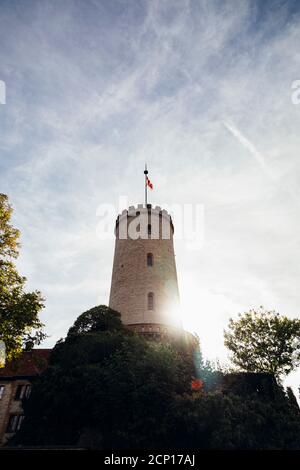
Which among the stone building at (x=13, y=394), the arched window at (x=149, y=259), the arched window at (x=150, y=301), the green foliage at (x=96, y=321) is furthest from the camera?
the arched window at (x=149, y=259)

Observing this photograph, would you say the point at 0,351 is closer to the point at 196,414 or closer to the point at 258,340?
the point at 196,414

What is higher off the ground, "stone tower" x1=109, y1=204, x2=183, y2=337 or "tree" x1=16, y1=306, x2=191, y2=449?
"stone tower" x1=109, y1=204, x2=183, y2=337

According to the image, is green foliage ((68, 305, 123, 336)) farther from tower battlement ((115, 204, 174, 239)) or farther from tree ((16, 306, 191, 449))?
tower battlement ((115, 204, 174, 239))

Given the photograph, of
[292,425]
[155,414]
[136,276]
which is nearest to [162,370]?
[155,414]

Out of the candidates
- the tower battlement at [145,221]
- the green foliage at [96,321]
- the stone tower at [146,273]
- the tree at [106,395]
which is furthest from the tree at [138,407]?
the tower battlement at [145,221]

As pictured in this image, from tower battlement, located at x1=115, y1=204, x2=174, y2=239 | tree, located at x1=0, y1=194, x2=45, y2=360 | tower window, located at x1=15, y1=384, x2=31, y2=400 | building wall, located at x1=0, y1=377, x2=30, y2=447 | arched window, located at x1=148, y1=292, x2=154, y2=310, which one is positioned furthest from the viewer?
tower battlement, located at x1=115, y1=204, x2=174, y2=239

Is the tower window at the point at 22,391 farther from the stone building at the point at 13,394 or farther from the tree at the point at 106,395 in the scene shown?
the tree at the point at 106,395

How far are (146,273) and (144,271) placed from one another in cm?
33

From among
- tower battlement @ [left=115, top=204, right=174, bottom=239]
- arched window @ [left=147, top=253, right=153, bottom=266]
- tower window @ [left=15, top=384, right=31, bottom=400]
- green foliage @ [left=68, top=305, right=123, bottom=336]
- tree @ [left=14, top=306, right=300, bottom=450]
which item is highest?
tower battlement @ [left=115, top=204, right=174, bottom=239]

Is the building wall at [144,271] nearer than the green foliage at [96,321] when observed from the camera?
No

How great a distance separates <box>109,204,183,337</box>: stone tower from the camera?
27922 millimetres

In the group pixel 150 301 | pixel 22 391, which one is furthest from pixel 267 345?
pixel 22 391

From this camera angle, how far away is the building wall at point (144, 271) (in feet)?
93.5

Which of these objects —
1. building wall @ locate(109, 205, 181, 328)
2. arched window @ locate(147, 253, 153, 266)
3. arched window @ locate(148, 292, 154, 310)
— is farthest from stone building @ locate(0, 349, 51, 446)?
arched window @ locate(147, 253, 153, 266)
